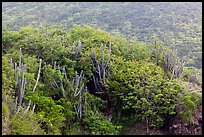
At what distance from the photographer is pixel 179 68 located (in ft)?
52.0

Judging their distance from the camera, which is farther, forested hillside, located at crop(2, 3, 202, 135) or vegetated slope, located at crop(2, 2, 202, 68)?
vegetated slope, located at crop(2, 2, 202, 68)

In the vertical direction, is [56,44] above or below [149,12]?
above

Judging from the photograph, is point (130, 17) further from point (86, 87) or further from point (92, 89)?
point (86, 87)

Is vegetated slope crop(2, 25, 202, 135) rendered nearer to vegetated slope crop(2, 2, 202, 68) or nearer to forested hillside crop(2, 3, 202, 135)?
forested hillside crop(2, 3, 202, 135)

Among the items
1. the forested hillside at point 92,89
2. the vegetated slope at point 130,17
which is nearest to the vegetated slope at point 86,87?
the forested hillside at point 92,89

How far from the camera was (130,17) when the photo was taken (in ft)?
147

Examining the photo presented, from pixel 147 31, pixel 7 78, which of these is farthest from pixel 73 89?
pixel 147 31

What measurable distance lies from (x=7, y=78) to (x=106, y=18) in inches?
1322

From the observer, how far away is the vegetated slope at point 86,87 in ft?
39.7

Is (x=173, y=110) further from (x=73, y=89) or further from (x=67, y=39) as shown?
(x=67, y=39)

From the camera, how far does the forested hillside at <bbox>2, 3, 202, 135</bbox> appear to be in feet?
39.9

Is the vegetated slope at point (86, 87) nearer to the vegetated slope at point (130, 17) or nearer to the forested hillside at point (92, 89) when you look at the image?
the forested hillside at point (92, 89)

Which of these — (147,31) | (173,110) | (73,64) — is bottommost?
(147,31)

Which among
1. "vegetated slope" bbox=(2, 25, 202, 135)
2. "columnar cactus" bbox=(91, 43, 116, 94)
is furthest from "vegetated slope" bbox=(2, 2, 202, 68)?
"columnar cactus" bbox=(91, 43, 116, 94)
